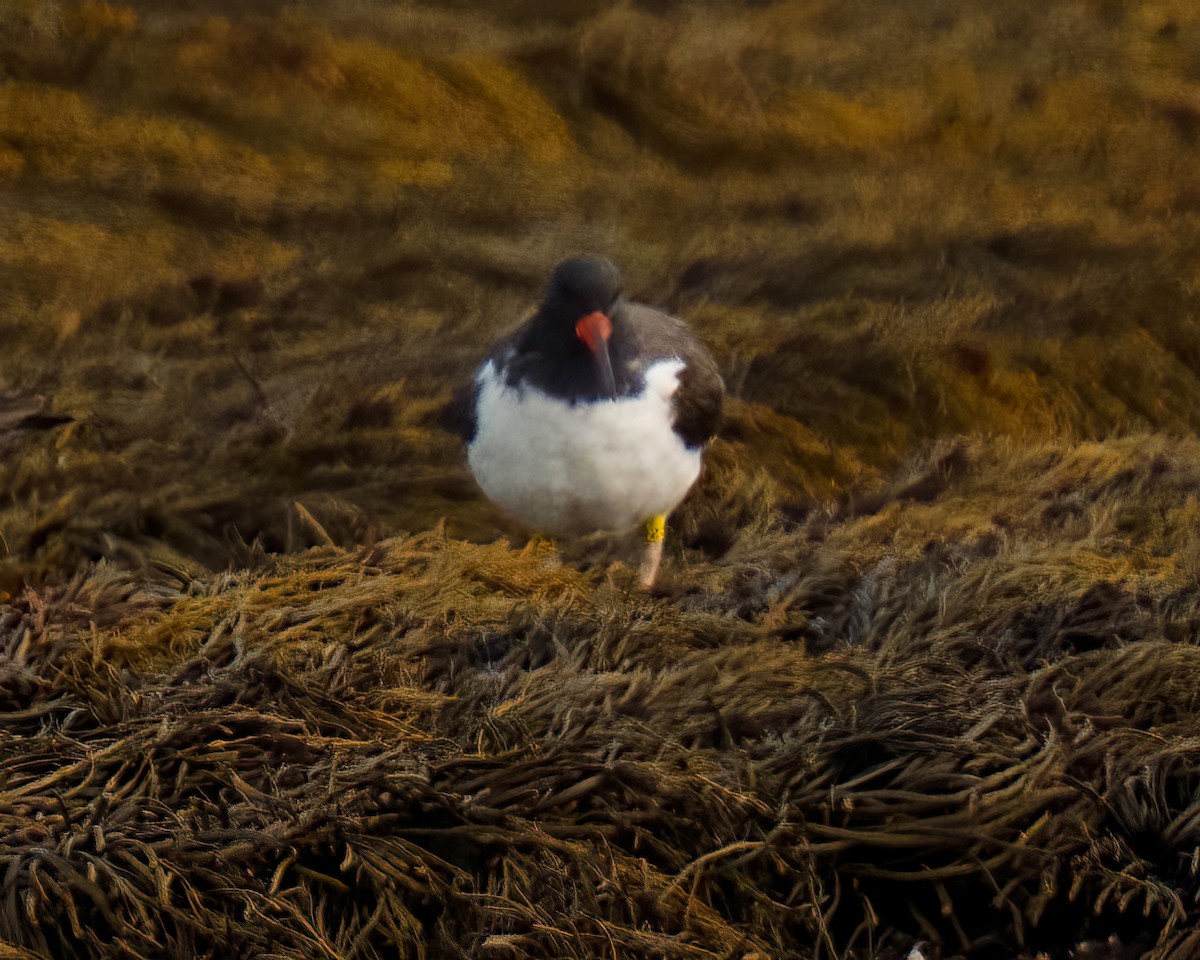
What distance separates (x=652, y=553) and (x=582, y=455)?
0.43 meters

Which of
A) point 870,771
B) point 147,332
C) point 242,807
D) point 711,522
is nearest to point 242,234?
point 147,332

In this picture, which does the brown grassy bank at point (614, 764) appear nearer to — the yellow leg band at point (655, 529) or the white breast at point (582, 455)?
the white breast at point (582, 455)

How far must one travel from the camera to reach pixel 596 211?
4.81 m

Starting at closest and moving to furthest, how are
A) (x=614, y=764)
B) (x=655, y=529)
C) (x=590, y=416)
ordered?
(x=614, y=764), (x=590, y=416), (x=655, y=529)

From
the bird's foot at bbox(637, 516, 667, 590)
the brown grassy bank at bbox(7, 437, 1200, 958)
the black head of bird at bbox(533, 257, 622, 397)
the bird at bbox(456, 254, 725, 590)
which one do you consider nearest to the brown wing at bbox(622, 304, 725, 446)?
the bird at bbox(456, 254, 725, 590)

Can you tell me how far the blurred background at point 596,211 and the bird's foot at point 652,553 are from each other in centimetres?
39

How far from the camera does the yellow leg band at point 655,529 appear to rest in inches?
162

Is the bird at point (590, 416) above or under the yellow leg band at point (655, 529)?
above

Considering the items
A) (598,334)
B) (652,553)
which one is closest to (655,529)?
(652,553)

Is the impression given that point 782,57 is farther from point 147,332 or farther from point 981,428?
point 147,332

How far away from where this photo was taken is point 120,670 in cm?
292

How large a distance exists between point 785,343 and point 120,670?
2.75 m

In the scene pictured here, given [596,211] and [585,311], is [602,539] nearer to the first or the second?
[585,311]

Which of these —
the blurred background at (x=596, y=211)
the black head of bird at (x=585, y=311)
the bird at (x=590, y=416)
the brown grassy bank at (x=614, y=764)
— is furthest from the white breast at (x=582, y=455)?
the brown grassy bank at (x=614, y=764)
